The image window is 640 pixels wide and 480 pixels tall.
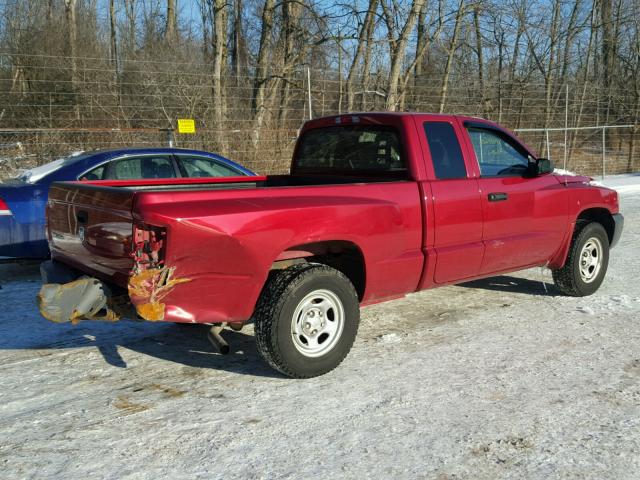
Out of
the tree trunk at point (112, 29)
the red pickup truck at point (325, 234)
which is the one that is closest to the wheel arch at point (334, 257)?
the red pickup truck at point (325, 234)

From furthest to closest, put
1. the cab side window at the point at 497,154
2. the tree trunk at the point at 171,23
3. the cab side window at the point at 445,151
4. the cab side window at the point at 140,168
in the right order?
the tree trunk at the point at 171,23, the cab side window at the point at 140,168, the cab side window at the point at 497,154, the cab side window at the point at 445,151

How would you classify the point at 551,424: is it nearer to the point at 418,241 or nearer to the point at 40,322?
the point at 418,241

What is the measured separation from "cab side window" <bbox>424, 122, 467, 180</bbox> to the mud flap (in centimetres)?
271

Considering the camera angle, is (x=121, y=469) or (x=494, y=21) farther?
(x=494, y=21)

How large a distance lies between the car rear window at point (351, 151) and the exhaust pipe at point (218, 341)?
1.91 metres

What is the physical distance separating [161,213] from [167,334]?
2062mm

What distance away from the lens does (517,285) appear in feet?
22.0

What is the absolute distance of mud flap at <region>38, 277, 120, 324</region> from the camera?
3.70 metres

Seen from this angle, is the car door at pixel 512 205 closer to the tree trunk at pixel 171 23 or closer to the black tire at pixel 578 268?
the black tire at pixel 578 268

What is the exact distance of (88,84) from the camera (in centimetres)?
1369

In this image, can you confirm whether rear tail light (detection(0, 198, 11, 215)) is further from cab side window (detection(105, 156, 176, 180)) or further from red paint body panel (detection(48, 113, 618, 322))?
red paint body panel (detection(48, 113, 618, 322))

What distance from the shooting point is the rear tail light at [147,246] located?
11.5 feet

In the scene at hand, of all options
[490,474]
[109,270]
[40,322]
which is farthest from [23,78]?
[490,474]

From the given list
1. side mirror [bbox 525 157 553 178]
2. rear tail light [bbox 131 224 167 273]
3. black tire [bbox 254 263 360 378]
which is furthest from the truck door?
rear tail light [bbox 131 224 167 273]
